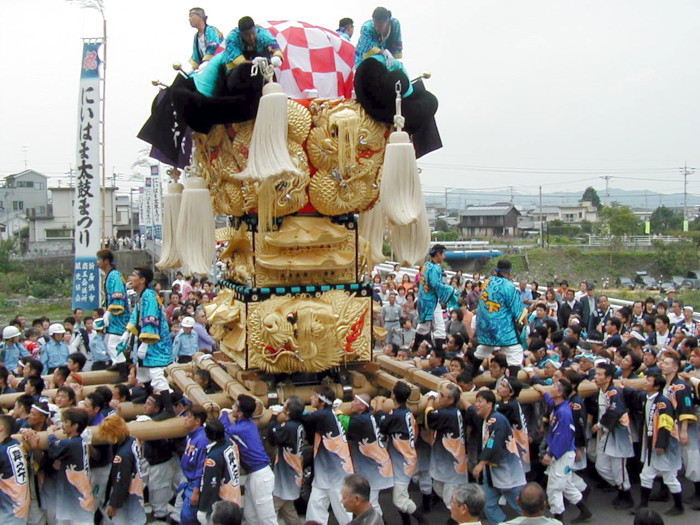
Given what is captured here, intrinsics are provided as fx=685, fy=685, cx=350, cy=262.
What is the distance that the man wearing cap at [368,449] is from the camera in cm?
577

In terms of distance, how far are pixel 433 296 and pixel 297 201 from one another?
308 centimetres

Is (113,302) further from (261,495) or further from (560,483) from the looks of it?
(560,483)

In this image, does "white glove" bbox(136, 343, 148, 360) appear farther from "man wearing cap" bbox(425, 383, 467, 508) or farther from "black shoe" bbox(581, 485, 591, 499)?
"black shoe" bbox(581, 485, 591, 499)

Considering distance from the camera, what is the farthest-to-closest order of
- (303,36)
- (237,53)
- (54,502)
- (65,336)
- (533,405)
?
(65,336) < (533,405) < (303,36) < (237,53) < (54,502)

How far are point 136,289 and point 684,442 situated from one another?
530cm

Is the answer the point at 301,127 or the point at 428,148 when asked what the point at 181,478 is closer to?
the point at 301,127

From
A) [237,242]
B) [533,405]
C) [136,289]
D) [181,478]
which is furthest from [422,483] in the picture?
[136,289]

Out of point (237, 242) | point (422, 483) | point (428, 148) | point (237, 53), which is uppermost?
point (237, 53)

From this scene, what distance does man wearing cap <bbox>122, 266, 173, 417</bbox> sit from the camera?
6602 millimetres

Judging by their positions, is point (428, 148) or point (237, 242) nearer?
point (237, 242)

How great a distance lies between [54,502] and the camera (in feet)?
17.7

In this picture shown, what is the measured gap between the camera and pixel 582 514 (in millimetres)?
6012

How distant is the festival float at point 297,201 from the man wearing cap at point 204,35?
0.48 meters

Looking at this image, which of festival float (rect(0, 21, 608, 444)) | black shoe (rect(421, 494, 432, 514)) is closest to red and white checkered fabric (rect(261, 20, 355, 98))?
festival float (rect(0, 21, 608, 444))
